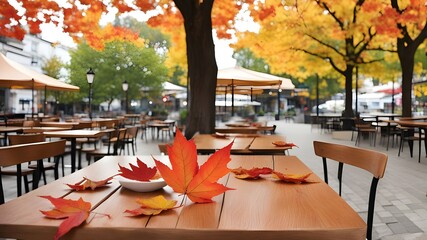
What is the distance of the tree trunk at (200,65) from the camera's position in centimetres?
687

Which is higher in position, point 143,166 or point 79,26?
point 79,26

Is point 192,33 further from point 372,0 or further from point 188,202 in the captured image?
point 372,0

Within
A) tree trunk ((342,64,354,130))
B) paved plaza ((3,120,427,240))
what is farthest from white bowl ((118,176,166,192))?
tree trunk ((342,64,354,130))

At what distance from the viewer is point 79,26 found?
12211mm

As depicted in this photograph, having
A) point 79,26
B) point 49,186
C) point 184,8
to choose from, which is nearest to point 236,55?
point 79,26

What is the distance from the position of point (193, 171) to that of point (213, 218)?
22cm

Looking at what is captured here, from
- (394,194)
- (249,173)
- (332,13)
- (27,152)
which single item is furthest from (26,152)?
(332,13)

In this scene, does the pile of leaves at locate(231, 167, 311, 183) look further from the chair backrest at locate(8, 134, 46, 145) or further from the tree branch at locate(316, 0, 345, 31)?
the tree branch at locate(316, 0, 345, 31)

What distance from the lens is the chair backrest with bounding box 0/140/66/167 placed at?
2268 millimetres

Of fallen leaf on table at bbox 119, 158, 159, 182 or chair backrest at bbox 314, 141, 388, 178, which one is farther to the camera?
chair backrest at bbox 314, 141, 388, 178

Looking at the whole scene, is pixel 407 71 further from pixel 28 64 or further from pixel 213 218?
pixel 28 64

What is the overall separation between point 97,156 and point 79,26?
7.06m

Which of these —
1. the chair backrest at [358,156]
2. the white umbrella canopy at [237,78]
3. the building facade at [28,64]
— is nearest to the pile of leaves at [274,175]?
the chair backrest at [358,156]

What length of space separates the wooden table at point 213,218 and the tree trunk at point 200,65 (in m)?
5.30
